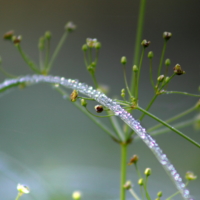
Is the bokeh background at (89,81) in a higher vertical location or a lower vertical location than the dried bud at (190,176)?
higher

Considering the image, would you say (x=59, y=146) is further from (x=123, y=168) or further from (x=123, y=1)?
(x=123, y=168)

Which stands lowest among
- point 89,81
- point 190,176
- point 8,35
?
point 190,176

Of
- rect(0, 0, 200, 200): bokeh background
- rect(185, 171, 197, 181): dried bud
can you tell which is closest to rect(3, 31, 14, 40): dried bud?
rect(185, 171, 197, 181): dried bud

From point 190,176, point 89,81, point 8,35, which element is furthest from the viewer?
point 89,81

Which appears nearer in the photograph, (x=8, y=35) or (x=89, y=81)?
(x=8, y=35)

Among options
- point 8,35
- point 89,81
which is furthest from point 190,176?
point 89,81

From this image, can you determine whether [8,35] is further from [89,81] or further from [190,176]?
[89,81]

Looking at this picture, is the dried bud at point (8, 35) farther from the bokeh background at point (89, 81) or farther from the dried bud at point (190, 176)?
the bokeh background at point (89, 81)

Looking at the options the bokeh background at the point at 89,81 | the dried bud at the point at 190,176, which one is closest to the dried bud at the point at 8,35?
the dried bud at the point at 190,176

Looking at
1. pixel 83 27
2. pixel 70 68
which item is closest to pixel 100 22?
pixel 83 27
